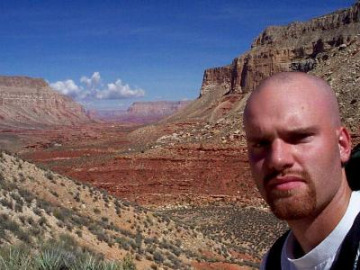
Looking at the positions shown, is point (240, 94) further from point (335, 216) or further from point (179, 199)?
point (335, 216)

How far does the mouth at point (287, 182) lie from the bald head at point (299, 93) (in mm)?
252

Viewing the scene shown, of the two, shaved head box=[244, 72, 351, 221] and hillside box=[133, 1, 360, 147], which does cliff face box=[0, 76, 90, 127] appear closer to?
hillside box=[133, 1, 360, 147]

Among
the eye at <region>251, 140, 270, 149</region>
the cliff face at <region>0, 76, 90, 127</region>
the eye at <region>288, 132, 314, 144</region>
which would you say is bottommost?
the eye at <region>251, 140, 270, 149</region>

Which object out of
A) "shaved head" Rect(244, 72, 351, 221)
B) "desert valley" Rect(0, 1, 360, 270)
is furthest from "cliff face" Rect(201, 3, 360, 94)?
"shaved head" Rect(244, 72, 351, 221)

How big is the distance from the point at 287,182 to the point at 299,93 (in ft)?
1.09

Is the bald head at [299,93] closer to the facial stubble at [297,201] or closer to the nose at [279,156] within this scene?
the nose at [279,156]

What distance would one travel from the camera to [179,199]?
92.4ft

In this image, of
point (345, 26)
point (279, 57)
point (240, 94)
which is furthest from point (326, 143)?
point (240, 94)

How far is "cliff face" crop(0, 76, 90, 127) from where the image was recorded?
14675cm

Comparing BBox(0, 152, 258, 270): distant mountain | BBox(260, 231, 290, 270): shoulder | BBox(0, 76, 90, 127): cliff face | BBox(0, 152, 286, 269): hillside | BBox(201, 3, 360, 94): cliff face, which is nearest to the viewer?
BBox(260, 231, 290, 270): shoulder

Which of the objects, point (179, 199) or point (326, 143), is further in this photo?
point (179, 199)

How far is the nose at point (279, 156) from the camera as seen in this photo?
1596mm

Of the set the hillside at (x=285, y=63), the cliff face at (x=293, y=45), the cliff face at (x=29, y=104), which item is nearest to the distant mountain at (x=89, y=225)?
the hillside at (x=285, y=63)

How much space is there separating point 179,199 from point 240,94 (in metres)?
49.0
